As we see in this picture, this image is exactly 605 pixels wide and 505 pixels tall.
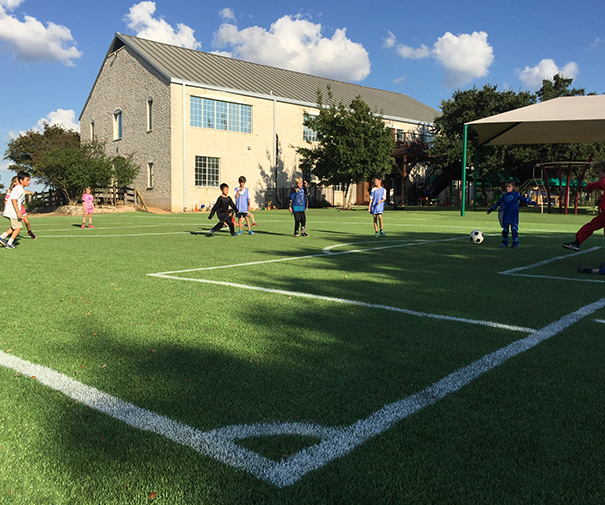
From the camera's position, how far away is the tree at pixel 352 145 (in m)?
34.0

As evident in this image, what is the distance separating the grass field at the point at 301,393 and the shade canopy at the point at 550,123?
17297 mm

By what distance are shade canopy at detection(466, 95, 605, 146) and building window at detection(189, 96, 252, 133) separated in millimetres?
16944

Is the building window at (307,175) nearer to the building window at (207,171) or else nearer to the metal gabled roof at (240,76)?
the metal gabled roof at (240,76)

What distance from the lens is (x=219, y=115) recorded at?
35625 mm

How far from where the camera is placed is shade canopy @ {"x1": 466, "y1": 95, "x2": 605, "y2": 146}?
21344 millimetres

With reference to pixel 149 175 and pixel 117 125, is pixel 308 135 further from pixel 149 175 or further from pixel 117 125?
pixel 117 125

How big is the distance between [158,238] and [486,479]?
500 inches

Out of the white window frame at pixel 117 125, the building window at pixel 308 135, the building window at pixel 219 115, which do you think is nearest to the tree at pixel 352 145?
the building window at pixel 219 115

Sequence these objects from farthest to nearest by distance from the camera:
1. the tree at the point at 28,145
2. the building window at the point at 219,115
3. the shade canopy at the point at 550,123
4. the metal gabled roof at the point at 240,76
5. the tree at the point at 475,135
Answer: the tree at the point at 28,145 → the tree at the point at 475,135 → the metal gabled roof at the point at 240,76 → the building window at the point at 219,115 → the shade canopy at the point at 550,123

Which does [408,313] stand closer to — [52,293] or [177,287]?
[177,287]

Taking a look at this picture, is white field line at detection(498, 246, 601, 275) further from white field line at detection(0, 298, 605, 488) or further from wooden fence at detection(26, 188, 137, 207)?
wooden fence at detection(26, 188, 137, 207)

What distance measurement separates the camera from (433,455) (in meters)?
2.37

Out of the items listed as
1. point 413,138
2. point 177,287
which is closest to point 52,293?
point 177,287

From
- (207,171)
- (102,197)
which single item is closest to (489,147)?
(207,171)
